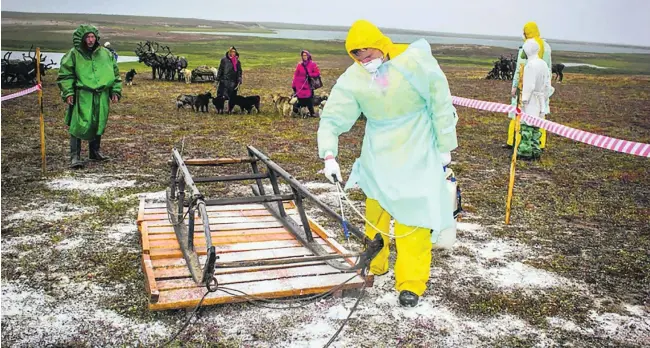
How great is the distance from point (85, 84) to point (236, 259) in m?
4.05

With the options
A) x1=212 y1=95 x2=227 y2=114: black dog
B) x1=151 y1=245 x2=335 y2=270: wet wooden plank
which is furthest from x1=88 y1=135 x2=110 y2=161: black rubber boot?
x1=212 y1=95 x2=227 y2=114: black dog

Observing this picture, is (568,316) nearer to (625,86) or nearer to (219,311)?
(219,311)

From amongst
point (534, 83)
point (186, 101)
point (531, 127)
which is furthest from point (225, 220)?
point (186, 101)

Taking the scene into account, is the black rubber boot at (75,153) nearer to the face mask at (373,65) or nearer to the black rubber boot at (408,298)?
the face mask at (373,65)

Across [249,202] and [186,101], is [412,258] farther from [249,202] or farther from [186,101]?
[186,101]

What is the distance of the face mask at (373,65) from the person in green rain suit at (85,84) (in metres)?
4.71

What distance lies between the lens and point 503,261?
16.3 ft

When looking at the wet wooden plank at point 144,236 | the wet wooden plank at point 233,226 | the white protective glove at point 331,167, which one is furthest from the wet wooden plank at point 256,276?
the wet wooden plank at point 233,226

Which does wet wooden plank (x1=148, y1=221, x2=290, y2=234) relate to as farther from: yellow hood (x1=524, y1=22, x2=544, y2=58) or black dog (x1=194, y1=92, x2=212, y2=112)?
black dog (x1=194, y1=92, x2=212, y2=112)

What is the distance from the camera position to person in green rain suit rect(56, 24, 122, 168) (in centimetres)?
724

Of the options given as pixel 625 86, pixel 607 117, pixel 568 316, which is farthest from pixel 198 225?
Result: pixel 625 86

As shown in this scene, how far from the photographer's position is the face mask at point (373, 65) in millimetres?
3805

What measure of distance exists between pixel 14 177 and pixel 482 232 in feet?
17.7

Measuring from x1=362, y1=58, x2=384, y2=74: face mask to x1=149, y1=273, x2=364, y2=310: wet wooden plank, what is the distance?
143 centimetres
